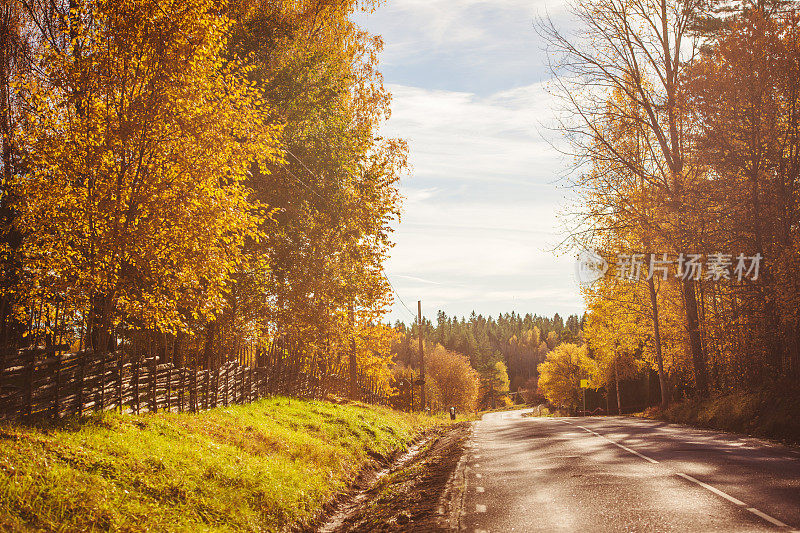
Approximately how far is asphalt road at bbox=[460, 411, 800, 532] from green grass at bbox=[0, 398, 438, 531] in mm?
3252

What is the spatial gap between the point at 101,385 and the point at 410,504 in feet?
19.3

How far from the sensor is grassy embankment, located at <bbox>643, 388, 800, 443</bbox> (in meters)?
16.4

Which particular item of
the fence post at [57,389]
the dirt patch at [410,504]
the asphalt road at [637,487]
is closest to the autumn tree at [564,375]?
the asphalt road at [637,487]

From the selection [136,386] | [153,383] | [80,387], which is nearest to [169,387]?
[153,383]

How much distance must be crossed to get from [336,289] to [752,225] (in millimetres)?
15174

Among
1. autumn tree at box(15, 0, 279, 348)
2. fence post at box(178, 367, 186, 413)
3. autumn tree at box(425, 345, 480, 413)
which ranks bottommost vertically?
autumn tree at box(425, 345, 480, 413)

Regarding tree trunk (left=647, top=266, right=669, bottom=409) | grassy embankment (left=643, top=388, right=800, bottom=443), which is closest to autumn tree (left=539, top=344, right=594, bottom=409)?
tree trunk (left=647, top=266, right=669, bottom=409)

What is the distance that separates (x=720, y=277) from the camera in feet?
77.3

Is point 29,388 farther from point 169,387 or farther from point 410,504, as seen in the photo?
point 410,504

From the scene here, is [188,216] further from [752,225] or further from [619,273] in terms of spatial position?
[619,273]

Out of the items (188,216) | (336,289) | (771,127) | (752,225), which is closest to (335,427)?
(336,289)

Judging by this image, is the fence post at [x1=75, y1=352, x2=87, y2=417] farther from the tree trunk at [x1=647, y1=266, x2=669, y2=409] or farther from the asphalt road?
the tree trunk at [x1=647, y1=266, x2=669, y2=409]

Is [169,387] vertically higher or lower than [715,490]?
higher

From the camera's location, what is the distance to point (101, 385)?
1057cm
